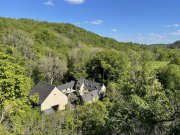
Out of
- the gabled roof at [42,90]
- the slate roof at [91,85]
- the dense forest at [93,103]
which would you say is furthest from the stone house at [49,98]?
the slate roof at [91,85]

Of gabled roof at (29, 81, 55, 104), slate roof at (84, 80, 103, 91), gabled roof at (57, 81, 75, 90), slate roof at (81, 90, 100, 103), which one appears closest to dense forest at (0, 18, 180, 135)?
gabled roof at (29, 81, 55, 104)

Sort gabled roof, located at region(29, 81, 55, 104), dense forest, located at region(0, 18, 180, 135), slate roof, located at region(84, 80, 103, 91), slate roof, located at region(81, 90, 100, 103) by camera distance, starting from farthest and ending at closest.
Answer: slate roof, located at region(84, 80, 103, 91), slate roof, located at region(81, 90, 100, 103), gabled roof, located at region(29, 81, 55, 104), dense forest, located at region(0, 18, 180, 135)

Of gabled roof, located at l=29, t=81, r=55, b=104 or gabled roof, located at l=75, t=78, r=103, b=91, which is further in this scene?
gabled roof, located at l=75, t=78, r=103, b=91

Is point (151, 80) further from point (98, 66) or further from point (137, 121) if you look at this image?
point (98, 66)

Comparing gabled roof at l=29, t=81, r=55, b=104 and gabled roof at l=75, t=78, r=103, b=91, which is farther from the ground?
gabled roof at l=29, t=81, r=55, b=104

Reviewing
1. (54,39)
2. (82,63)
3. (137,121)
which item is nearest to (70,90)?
(82,63)

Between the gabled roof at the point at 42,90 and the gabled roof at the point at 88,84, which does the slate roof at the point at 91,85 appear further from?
the gabled roof at the point at 42,90

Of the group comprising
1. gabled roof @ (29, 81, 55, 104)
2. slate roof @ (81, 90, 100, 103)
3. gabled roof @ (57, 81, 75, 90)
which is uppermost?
gabled roof @ (29, 81, 55, 104)

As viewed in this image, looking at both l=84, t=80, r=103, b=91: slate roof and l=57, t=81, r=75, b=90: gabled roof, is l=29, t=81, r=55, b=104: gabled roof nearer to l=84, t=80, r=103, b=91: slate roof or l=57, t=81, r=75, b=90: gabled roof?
l=57, t=81, r=75, b=90: gabled roof

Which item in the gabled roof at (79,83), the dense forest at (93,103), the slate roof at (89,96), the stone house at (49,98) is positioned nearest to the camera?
the dense forest at (93,103)

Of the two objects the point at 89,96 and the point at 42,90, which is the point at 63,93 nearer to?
the point at 42,90

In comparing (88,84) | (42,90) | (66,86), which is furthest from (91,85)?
(42,90)

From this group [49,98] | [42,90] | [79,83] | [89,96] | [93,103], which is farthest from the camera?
[79,83]
